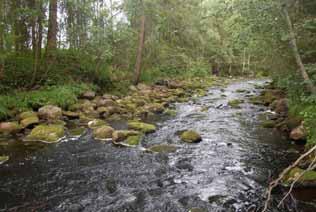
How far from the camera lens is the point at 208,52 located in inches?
1375

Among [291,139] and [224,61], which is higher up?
[224,61]

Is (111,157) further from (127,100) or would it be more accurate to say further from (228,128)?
(127,100)

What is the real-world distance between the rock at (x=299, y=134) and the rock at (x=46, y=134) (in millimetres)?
6870

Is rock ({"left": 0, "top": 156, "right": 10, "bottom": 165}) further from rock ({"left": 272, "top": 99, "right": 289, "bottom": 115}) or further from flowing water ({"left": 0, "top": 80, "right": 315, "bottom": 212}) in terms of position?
rock ({"left": 272, "top": 99, "right": 289, "bottom": 115})

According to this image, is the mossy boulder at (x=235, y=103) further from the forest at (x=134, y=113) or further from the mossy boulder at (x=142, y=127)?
the mossy boulder at (x=142, y=127)

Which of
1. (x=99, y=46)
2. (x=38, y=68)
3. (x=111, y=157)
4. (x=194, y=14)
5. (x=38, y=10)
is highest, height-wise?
(x=194, y=14)

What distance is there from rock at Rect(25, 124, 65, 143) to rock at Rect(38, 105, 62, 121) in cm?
127

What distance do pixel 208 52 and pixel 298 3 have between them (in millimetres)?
26733

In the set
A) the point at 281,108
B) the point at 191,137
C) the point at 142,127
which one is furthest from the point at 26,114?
the point at 281,108

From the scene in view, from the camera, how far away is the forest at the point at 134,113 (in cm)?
551

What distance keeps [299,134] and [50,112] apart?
8195 millimetres

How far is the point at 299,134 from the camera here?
8.46m

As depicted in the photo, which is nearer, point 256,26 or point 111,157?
point 111,157

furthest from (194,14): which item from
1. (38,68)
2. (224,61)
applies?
(38,68)
